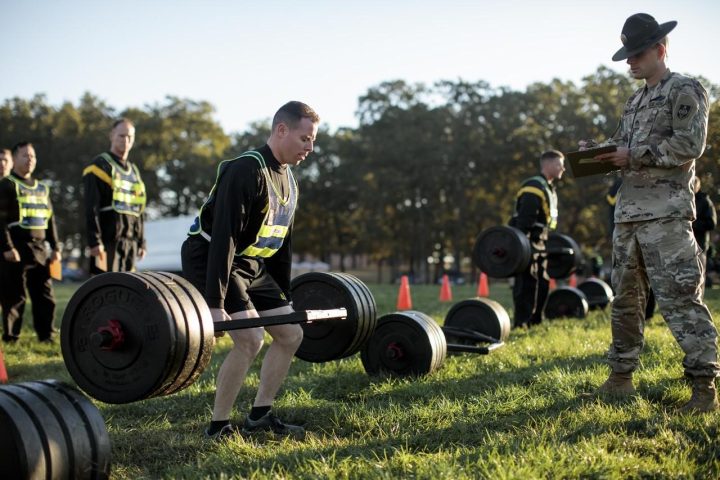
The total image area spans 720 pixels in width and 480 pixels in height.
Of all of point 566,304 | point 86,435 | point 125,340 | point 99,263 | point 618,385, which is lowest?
point 566,304

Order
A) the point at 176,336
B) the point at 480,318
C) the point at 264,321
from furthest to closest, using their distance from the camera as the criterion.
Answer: the point at 480,318 → the point at 264,321 → the point at 176,336

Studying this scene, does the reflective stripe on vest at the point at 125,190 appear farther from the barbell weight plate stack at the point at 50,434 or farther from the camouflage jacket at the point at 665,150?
the camouflage jacket at the point at 665,150

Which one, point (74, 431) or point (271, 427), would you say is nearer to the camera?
point (74, 431)

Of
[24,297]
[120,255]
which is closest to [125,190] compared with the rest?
[120,255]

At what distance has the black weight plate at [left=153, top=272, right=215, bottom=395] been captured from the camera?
3244 mm

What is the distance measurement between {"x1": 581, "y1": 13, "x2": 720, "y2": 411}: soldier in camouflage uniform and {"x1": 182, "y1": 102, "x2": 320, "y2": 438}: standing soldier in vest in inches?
89.6

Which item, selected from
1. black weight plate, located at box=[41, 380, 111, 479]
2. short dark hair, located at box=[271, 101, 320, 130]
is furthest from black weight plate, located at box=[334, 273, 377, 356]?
black weight plate, located at box=[41, 380, 111, 479]

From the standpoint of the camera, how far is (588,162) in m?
4.75

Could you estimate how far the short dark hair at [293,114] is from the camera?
436 cm

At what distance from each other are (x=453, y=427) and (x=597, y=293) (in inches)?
319

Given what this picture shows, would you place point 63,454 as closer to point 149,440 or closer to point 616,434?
point 149,440

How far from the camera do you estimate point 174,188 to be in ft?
154

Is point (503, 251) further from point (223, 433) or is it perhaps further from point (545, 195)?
point (223, 433)

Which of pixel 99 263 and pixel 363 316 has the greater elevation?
pixel 99 263
